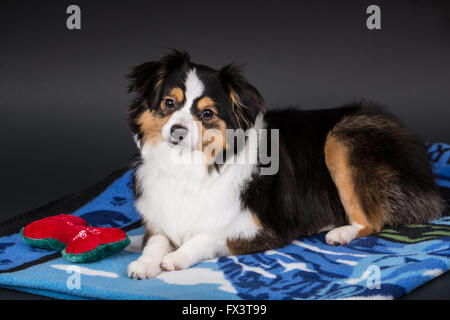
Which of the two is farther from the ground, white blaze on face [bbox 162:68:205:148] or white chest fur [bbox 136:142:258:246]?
white blaze on face [bbox 162:68:205:148]

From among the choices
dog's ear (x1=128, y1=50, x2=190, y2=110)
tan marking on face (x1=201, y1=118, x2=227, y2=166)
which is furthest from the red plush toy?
dog's ear (x1=128, y1=50, x2=190, y2=110)

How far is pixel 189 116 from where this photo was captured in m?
3.34

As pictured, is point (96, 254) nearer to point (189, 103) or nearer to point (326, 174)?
point (189, 103)

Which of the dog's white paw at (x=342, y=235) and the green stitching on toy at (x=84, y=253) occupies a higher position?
the green stitching on toy at (x=84, y=253)

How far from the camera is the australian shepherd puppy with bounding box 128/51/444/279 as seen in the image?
11.3 ft

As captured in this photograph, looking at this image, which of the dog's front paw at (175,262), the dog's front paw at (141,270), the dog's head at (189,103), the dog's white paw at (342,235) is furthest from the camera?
the dog's white paw at (342,235)

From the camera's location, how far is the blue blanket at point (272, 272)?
2926mm

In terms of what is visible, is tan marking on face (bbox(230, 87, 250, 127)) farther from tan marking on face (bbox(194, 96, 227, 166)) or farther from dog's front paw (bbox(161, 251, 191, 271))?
dog's front paw (bbox(161, 251, 191, 271))

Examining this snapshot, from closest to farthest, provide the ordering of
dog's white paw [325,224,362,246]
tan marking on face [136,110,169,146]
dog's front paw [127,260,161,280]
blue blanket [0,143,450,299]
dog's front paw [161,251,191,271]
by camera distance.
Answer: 1. blue blanket [0,143,450,299]
2. dog's front paw [127,260,161,280]
3. dog's front paw [161,251,191,271]
4. tan marking on face [136,110,169,146]
5. dog's white paw [325,224,362,246]

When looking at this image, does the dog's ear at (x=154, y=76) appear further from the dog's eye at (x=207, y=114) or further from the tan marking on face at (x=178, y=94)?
the dog's eye at (x=207, y=114)

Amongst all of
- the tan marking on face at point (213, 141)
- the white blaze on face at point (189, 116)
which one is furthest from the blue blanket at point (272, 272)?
the white blaze on face at point (189, 116)

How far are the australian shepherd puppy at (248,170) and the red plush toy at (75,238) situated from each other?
0.68 ft

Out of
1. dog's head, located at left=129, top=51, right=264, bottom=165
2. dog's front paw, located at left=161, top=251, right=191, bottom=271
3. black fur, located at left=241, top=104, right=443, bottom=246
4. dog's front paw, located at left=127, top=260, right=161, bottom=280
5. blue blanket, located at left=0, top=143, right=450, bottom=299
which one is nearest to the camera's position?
blue blanket, located at left=0, top=143, right=450, bottom=299
